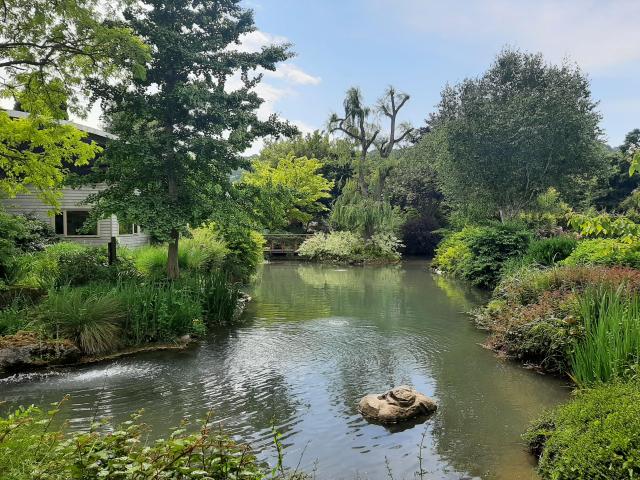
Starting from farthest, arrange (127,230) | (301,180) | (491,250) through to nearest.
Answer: (301,180) → (127,230) → (491,250)

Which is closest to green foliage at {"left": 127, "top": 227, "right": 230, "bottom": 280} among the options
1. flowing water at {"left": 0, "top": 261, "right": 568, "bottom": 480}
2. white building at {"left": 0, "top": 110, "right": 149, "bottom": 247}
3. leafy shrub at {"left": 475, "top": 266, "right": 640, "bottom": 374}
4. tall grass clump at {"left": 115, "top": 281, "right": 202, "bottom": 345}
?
tall grass clump at {"left": 115, "top": 281, "right": 202, "bottom": 345}

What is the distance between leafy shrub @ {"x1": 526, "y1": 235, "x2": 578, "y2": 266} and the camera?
13.6m

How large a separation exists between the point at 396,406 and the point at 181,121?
856 cm

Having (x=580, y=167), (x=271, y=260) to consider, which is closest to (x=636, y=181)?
(x=580, y=167)

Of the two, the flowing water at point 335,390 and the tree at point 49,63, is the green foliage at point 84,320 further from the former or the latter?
the tree at point 49,63

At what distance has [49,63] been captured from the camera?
8.31 meters

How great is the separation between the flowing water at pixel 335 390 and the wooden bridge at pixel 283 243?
18335 millimetres

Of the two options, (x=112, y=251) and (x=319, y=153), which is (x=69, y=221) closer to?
(x=112, y=251)

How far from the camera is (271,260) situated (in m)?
29.2

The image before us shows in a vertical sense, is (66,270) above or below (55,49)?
below

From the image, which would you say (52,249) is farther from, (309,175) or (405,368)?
(309,175)

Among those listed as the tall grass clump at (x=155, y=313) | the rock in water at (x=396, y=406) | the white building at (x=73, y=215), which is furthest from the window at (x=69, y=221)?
the rock in water at (x=396, y=406)

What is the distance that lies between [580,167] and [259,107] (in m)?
16.1

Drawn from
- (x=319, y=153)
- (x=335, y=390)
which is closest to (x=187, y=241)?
(x=335, y=390)
